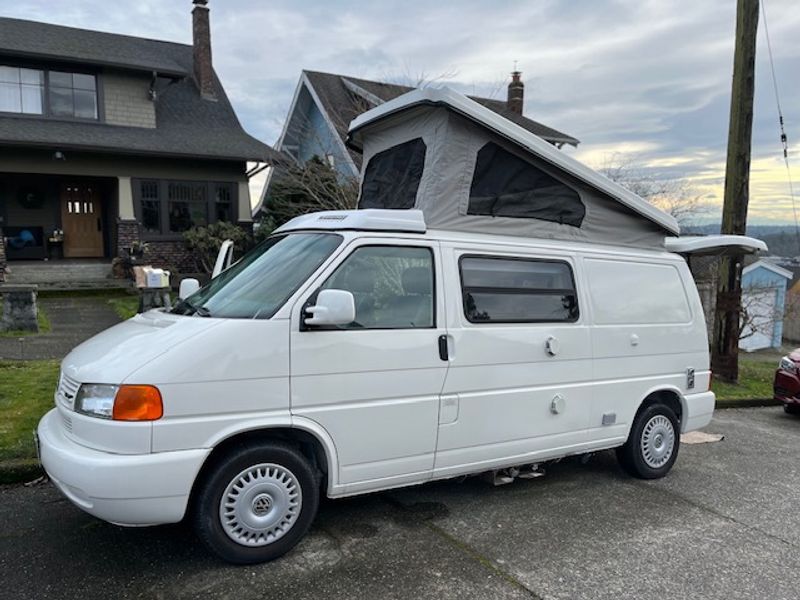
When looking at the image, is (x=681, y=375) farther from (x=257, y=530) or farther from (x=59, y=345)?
(x=59, y=345)

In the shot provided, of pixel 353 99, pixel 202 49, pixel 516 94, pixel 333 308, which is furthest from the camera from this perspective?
pixel 516 94

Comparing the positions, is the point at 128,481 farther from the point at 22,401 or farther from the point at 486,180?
the point at 22,401

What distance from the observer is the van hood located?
3.23 m

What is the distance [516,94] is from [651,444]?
2142 centimetres

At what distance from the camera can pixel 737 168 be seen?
971 centimetres

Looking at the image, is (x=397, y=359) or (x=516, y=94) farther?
(x=516, y=94)

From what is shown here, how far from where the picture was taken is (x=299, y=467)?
11.8ft

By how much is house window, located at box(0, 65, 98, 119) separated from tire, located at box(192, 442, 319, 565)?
1621 centimetres

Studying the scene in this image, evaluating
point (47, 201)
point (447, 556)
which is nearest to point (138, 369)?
point (447, 556)

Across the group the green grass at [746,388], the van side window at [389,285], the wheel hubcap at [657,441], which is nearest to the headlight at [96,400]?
the van side window at [389,285]

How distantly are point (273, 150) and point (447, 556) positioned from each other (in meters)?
15.5

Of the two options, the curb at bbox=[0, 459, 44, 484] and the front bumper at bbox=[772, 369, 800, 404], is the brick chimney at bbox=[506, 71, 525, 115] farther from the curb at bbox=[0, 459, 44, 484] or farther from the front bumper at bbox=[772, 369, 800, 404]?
the curb at bbox=[0, 459, 44, 484]

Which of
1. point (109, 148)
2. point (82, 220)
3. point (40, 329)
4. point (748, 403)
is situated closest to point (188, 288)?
point (40, 329)

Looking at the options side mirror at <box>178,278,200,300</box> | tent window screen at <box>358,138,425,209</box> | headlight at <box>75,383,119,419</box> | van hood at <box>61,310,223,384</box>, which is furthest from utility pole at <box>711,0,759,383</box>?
headlight at <box>75,383,119,419</box>
